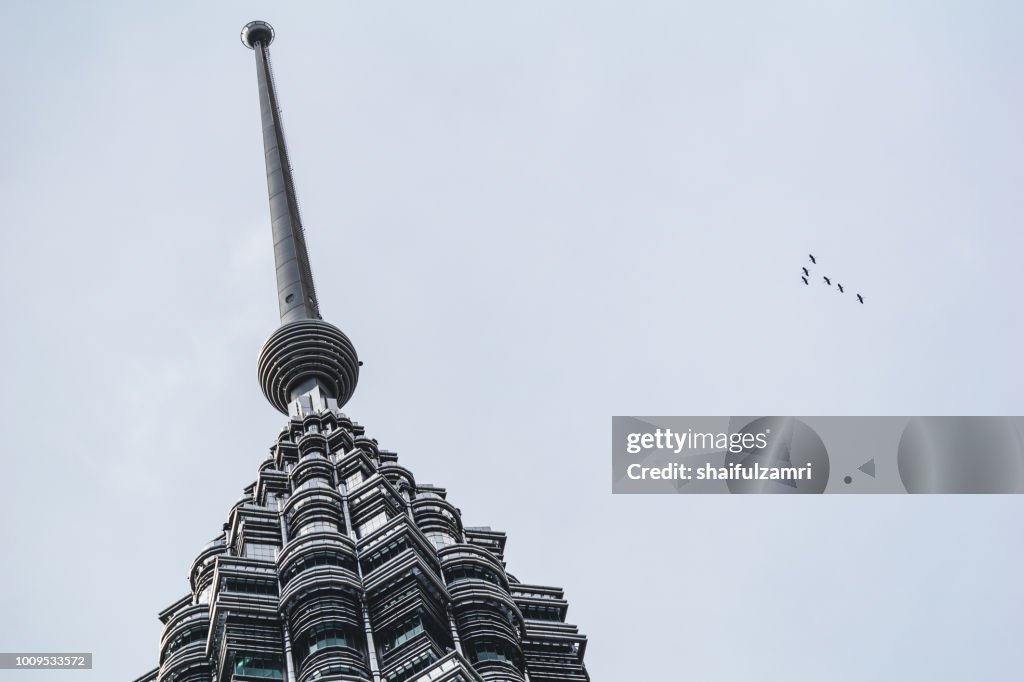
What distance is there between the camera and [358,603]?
140 metres

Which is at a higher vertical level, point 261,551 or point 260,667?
point 261,551

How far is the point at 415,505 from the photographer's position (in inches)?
6585

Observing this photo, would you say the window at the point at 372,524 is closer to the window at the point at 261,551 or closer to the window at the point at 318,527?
the window at the point at 318,527

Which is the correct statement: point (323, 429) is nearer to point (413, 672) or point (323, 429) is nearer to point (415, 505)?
point (415, 505)

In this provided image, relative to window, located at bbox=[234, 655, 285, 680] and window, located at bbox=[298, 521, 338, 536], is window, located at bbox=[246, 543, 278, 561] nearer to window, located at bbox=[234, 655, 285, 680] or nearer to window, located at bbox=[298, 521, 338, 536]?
window, located at bbox=[298, 521, 338, 536]

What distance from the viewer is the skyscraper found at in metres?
133

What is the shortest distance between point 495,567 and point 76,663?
50096 mm

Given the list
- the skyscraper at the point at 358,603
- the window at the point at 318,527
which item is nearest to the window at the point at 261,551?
the skyscraper at the point at 358,603

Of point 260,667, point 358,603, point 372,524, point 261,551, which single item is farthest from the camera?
point 372,524

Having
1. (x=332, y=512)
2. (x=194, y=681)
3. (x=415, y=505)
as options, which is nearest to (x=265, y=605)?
(x=194, y=681)

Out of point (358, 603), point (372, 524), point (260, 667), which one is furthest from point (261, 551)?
point (260, 667)

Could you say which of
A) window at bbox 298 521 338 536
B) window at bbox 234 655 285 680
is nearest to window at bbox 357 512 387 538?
window at bbox 298 521 338 536

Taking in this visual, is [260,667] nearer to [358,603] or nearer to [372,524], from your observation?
[358,603]

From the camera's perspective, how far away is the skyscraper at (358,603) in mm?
132625
